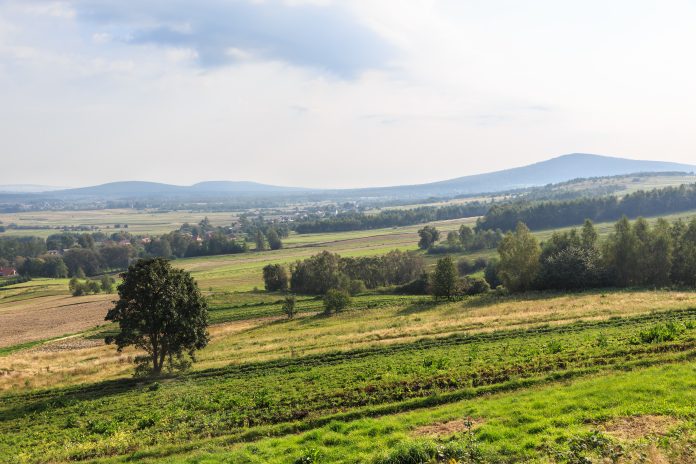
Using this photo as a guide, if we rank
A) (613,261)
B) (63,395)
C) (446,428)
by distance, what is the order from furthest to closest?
(613,261)
(63,395)
(446,428)

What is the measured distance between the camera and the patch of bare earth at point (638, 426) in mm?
15031

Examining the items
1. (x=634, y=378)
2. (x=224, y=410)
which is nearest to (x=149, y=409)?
(x=224, y=410)

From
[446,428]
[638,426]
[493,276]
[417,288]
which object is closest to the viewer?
[638,426]

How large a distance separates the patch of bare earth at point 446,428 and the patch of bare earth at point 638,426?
4.59 metres

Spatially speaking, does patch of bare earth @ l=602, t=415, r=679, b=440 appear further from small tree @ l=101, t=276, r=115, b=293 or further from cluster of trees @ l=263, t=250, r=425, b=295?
small tree @ l=101, t=276, r=115, b=293

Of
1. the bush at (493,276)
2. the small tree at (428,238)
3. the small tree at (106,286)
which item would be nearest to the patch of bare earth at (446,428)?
the bush at (493,276)

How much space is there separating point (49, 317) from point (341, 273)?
61.3 metres

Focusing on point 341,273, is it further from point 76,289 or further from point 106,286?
point 76,289

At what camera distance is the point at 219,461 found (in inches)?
692

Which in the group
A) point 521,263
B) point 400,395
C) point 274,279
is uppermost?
point 400,395

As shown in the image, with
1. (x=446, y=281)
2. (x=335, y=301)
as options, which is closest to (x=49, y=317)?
(x=335, y=301)

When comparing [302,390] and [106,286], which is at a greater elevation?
[302,390]

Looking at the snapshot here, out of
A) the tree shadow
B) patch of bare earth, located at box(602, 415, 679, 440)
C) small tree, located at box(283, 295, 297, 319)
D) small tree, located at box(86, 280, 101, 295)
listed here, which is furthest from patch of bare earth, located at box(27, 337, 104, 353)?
patch of bare earth, located at box(602, 415, 679, 440)

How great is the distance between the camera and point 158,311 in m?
39.1
